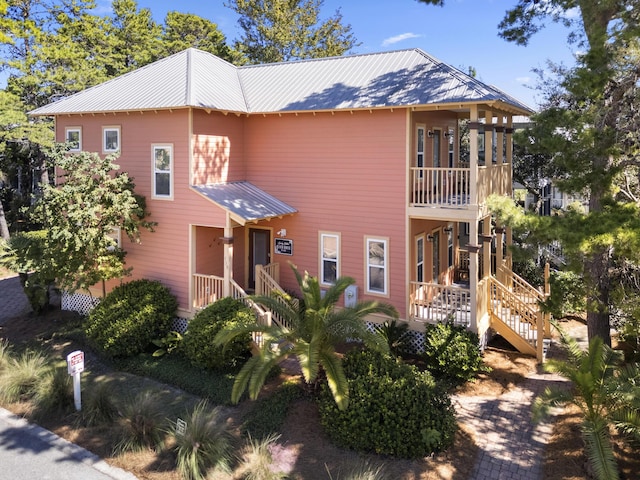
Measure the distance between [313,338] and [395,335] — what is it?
368 centimetres

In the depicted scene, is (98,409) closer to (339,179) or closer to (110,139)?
(339,179)

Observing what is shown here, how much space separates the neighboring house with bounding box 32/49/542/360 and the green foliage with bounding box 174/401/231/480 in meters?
5.04

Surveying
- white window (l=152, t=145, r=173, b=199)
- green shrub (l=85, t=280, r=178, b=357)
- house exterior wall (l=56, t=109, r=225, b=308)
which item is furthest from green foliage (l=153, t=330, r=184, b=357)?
white window (l=152, t=145, r=173, b=199)

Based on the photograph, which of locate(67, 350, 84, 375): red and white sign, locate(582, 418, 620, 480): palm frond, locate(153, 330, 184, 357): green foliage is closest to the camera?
locate(582, 418, 620, 480): palm frond

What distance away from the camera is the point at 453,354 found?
472 inches

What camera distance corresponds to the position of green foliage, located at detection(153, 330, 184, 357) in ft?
45.6

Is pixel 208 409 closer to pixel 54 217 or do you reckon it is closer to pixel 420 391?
pixel 420 391

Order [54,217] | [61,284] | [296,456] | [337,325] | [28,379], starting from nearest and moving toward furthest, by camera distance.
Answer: [296,456] < [337,325] < [28,379] < [54,217] < [61,284]

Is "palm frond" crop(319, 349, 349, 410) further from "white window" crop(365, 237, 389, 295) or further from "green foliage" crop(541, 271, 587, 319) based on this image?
"green foliage" crop(541, 271, 587, 319)

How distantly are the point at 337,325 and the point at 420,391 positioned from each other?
212cm

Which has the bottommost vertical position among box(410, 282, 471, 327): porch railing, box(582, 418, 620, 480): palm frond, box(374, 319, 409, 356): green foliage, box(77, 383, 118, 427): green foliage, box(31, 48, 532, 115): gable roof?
box(77, 383, 118, 427): green foliage

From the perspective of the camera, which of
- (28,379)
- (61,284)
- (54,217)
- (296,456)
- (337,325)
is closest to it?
(296,456)

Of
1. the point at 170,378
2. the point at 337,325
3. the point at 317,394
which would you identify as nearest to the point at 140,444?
the point at 170,378

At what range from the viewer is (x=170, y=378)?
12.6 m
